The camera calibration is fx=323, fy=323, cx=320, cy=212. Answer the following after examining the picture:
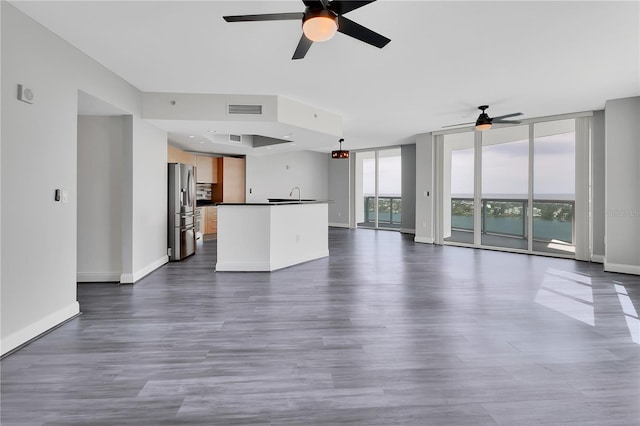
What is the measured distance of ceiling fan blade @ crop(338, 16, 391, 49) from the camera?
93.5 inches

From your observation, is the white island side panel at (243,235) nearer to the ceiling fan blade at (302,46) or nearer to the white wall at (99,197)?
the white wall at (99,197)

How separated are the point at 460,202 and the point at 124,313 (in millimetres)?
7485

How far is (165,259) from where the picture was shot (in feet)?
18.7

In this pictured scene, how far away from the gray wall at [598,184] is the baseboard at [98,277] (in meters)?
8.02

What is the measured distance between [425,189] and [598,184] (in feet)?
11.5

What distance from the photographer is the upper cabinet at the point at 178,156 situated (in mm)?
7426

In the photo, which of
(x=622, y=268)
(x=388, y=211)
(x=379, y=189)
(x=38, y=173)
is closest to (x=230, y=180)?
(x=379, y=189)

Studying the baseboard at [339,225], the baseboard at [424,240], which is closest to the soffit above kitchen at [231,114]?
the baseboard at [424,240]

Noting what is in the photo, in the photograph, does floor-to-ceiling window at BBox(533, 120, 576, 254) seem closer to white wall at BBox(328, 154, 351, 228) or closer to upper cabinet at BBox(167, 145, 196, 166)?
white wall at BBox(328, 154, 351, 228)

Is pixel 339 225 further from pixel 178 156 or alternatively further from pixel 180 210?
pixel 180 210

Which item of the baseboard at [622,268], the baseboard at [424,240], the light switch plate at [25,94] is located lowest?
the baseboard at [622,268]

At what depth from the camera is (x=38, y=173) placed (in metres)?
2.80

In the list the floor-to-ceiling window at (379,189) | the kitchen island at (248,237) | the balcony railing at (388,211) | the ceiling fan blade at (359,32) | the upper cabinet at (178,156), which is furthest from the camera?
the balcony railing at (388,211)

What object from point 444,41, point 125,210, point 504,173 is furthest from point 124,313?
point 504,173
